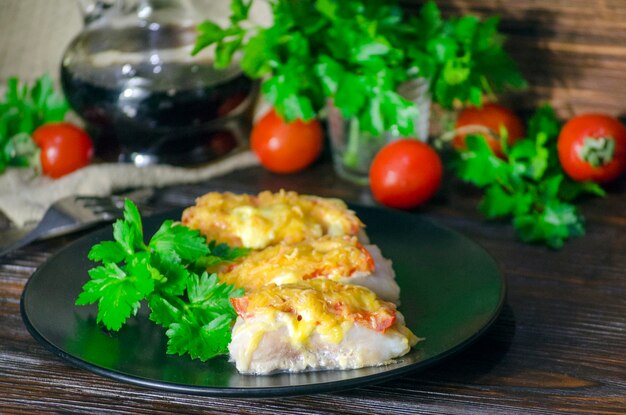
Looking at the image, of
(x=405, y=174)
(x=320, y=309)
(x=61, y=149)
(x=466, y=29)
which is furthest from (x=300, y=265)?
(x=61, y=149)

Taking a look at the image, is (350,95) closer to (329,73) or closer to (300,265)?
(329,73)

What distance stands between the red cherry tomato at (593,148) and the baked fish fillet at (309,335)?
3.65 feet

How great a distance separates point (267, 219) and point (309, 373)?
0.52 metres

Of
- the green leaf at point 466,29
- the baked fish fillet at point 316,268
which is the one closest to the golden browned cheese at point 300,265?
the baked fish fillet at point 316,268

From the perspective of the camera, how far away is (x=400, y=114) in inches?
89.2

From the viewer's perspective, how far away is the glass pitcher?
2.58m

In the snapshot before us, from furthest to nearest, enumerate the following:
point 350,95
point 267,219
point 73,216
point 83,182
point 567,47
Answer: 1. point 567,47
2. point 83,182
3. point 350,95
4. point 73,216
5. point 267,219

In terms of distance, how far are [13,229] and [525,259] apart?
1236 millimetres

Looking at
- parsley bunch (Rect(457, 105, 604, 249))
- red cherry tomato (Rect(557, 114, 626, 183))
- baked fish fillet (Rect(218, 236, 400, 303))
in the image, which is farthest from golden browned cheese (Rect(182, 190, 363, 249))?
red cherry tomato (Rect(557, 114, 626, 183))

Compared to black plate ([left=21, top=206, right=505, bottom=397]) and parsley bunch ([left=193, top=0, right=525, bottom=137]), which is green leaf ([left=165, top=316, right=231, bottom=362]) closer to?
black plate ([left=21, top=206, right=505, bottom=397])

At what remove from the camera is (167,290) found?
162 centimetres

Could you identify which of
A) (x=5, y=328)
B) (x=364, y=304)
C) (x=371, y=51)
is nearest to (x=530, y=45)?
(x=371, y=51)

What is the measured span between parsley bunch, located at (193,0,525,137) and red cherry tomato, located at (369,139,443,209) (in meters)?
0.06

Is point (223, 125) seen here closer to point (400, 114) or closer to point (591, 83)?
point (400, 114)
